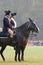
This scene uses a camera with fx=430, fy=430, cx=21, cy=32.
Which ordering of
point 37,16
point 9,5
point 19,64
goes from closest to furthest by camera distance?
1. point 19,64
2. point 37,16
3. point 9,5

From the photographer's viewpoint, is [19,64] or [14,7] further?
[14,7]

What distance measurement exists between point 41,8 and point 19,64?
8218cm

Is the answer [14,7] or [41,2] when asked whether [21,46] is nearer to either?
[14,7]

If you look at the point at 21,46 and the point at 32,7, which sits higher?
the point at 32,7

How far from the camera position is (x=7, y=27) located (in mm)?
18172

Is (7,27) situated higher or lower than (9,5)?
lower

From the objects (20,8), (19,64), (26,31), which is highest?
(20,8)

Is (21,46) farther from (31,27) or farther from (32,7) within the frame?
→ (32,7)

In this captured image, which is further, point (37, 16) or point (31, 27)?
point (37, 16)

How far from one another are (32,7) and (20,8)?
152 inches

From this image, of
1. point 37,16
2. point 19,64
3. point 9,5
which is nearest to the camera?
point 19,64

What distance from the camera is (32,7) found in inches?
3875

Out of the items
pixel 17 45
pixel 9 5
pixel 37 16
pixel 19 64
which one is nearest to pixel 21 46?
pixel 17 45

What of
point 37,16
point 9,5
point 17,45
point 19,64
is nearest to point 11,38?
point 17,45
